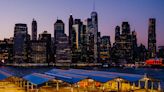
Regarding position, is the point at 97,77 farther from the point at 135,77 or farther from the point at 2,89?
the point at 2,89

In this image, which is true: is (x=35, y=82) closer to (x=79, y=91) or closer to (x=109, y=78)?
(x=79, y=91)

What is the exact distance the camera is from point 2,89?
70.1m

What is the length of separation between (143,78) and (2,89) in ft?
92.4

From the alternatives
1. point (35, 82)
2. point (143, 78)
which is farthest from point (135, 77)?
point (35, 82)

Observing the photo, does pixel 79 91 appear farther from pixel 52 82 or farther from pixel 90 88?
pixel 52 82

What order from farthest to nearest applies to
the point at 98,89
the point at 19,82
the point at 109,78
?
the point at 19,82
the point at 98,89
the point at 109,78

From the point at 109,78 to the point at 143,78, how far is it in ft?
20.6

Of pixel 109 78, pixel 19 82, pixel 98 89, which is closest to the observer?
pixel 109 78

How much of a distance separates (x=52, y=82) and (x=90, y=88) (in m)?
16.2

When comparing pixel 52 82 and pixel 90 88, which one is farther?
pixel 52 82

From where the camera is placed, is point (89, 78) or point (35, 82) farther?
point (89, 78)

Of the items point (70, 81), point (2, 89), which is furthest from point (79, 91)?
point (2, 89)

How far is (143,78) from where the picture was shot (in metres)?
64.1

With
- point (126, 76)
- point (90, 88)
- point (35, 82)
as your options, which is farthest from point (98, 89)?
point (35, 82)
